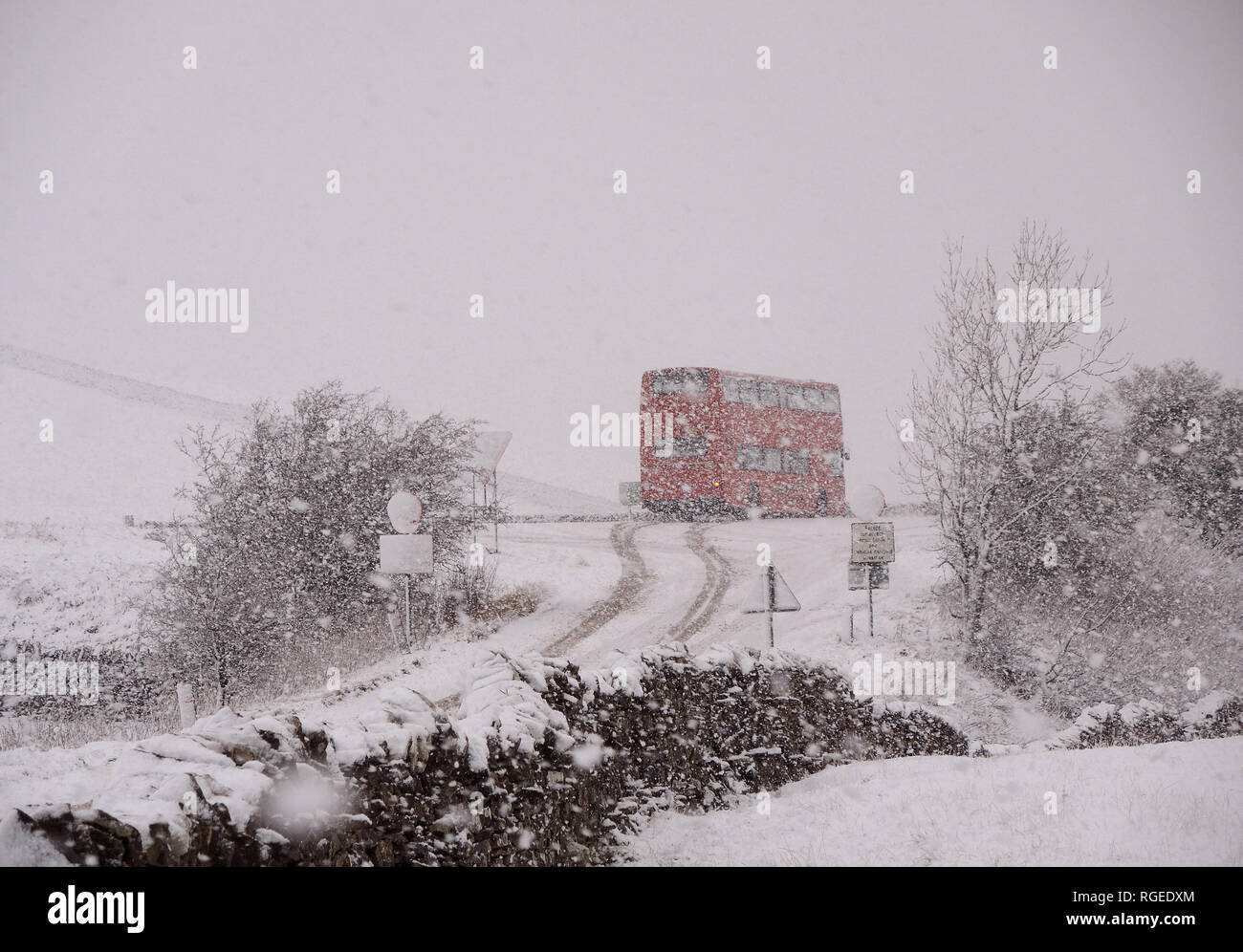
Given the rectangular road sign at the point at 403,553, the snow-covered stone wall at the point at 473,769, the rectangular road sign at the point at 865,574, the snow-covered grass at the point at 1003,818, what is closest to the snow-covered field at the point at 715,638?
the snow-covered grass at the point at 1003,818

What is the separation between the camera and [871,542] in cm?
1487

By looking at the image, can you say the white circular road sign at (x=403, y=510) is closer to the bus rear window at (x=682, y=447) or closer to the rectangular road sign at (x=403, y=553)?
the rectangular road sign at (x=403, y=553)

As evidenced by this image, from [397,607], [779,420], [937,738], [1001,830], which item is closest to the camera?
[1001,830]

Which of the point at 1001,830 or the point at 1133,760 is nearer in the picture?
the point at 1001,830

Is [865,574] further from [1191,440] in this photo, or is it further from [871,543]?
[1191,440]

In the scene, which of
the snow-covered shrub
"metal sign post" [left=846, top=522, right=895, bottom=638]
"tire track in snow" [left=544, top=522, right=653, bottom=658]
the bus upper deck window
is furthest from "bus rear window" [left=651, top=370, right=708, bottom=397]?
"metal sign post" [left=846, top=522, right=895, bottom=638]

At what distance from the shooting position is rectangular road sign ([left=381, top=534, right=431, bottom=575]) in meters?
Answer: 11.8

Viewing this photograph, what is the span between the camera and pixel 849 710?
10258 millimetres

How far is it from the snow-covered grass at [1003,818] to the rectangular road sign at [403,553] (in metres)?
6.25

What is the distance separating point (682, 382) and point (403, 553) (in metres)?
13.0

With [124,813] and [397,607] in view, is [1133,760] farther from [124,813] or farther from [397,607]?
[397,607]

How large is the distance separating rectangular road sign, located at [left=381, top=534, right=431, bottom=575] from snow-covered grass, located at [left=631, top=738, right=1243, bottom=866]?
625 cm
